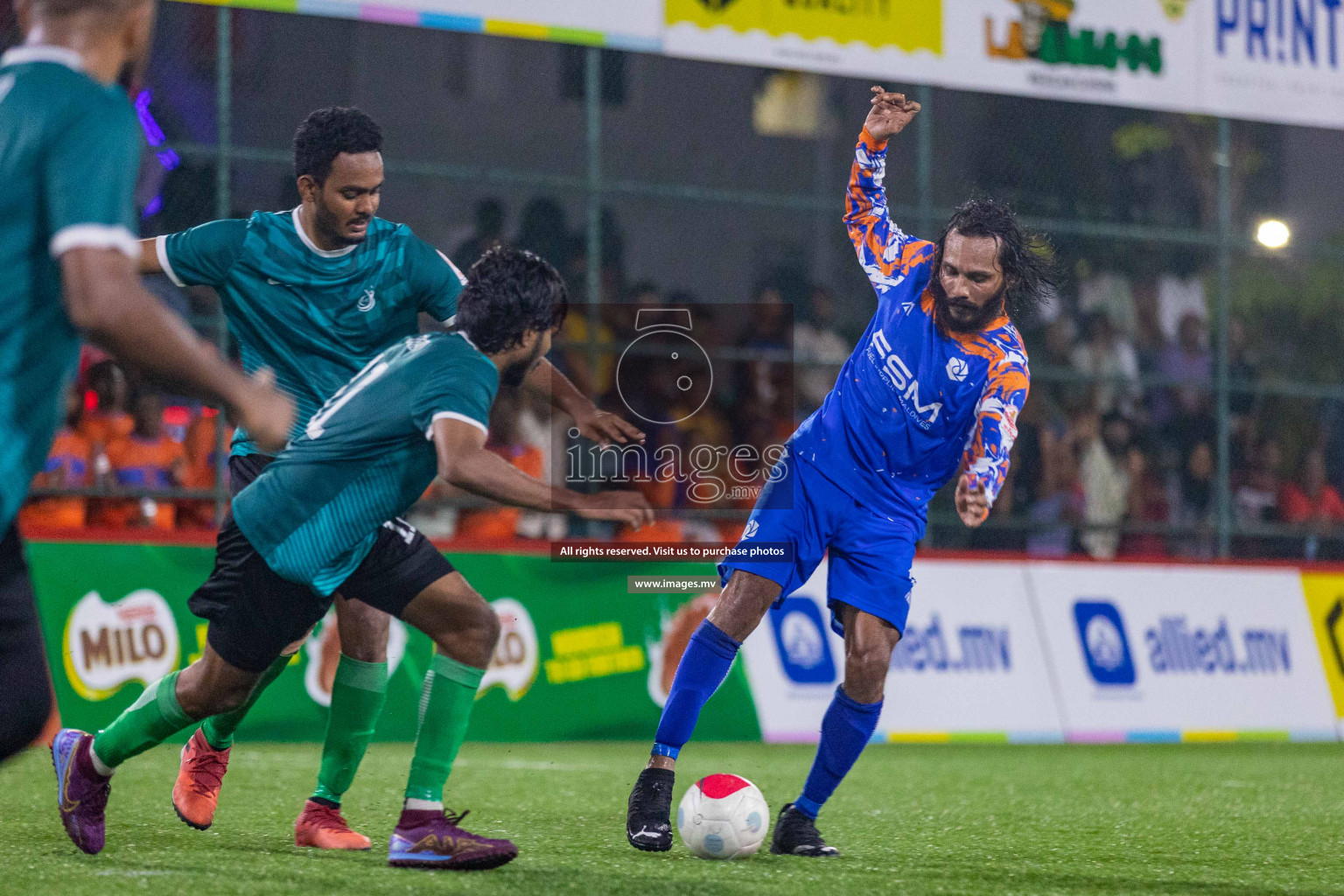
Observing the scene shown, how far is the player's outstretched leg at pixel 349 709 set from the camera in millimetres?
4867

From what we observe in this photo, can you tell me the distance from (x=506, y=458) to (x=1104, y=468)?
512cm

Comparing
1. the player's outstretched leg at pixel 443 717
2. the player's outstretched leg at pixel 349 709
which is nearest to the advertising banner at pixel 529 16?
the player's outstretched leg at pixel 349 709

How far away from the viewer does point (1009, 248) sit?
516cm

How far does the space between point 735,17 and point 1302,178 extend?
26.8 feet

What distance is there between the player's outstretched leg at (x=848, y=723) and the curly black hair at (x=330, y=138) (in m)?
2.06

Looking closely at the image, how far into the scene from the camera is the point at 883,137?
5410 millimetres

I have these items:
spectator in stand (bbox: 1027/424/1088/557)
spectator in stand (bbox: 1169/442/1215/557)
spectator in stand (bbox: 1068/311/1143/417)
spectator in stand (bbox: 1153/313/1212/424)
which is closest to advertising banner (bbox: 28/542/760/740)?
spectator in stand (bbox: 1027/424/1088/557)

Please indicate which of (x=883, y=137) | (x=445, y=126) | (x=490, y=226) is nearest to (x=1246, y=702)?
(x=490, y=226)

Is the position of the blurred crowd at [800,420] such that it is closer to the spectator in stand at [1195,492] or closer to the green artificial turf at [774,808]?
the spectator in stand at [1195,492]

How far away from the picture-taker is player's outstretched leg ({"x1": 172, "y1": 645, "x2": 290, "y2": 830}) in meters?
4.85

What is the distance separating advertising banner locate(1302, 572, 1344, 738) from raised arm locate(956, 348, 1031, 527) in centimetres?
746

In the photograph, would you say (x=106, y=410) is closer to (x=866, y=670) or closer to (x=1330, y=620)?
(x=866, y=670)

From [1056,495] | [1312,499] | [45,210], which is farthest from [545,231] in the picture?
[45,210]

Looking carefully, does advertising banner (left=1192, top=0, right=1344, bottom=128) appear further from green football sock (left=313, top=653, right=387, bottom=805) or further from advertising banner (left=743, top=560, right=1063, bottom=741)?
green football sock (left=313, top=653, right=387, bottom=805)
